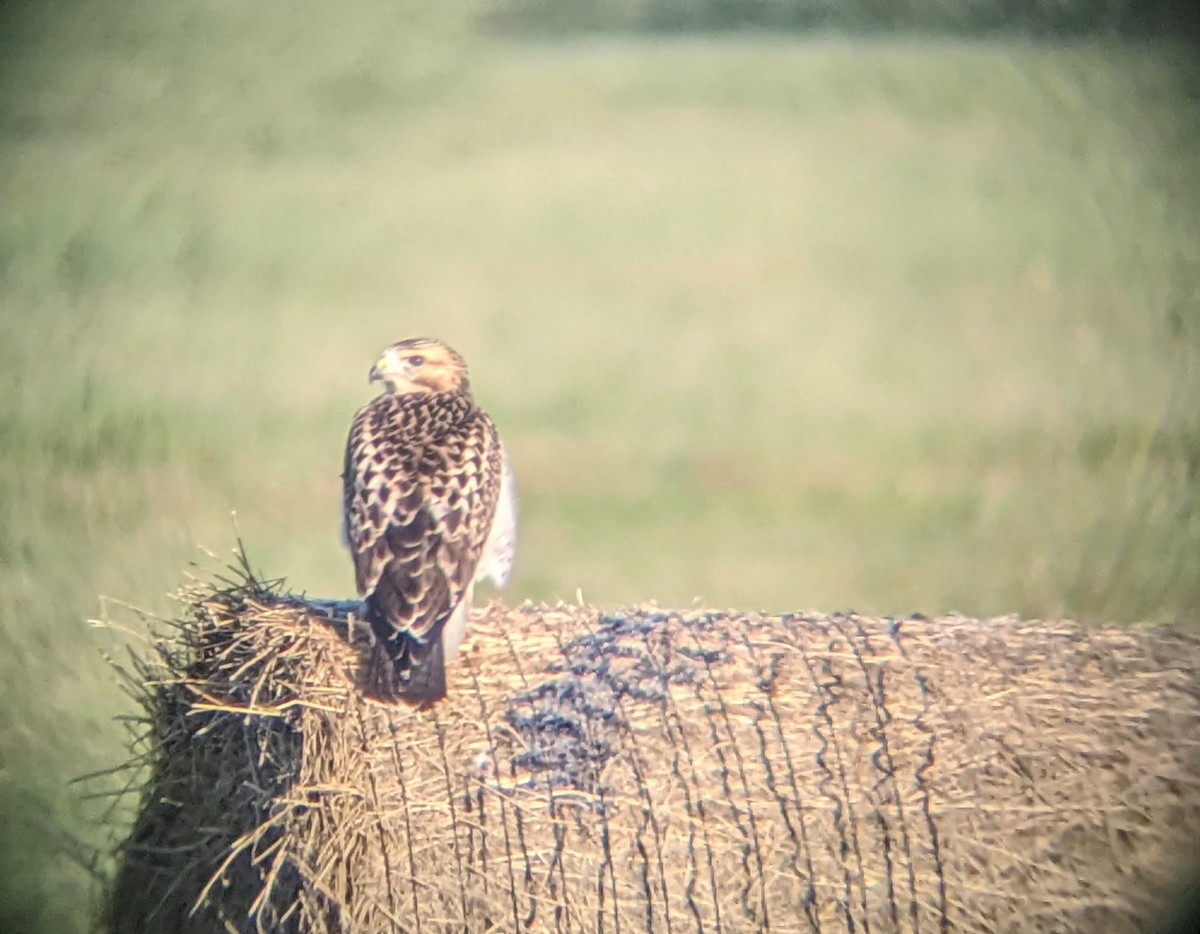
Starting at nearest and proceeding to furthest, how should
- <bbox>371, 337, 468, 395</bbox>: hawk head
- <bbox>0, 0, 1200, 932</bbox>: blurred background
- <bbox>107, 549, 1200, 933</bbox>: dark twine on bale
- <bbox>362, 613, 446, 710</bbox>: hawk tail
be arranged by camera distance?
<bbox>107, 549, 1200, 933</bbox>: dark twine on bale
<bbox>362, 613, 446, 710</bbox>: hawk tail
<bbox>371, 337, 468, 395</bbox>: hawk head
<bbox>0, 0, 1200, 932</bbox>: blurred background

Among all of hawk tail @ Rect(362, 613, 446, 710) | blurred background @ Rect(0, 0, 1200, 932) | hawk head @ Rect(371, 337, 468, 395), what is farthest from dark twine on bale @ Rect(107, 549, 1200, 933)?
blurred background @ Rect(0, 0, 1200, 932)

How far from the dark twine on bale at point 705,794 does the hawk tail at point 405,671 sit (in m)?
0.05

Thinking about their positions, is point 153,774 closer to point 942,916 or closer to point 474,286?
point 942,916

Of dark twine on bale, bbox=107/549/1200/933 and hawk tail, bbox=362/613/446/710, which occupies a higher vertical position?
hawk tail, bbox=362/613/446/710

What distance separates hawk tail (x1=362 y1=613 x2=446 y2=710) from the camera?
2.51m

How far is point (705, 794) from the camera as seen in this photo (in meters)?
2.38

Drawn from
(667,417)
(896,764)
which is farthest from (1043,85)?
(896,764)

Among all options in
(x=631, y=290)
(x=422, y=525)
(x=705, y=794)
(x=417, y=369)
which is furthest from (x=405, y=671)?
(x=631, y=290)

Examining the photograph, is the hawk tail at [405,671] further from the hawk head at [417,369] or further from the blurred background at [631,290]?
the blurred background at [631,290]

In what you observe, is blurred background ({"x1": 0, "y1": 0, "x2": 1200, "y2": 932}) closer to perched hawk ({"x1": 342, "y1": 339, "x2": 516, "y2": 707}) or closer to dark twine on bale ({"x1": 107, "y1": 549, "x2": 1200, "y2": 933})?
perched hawk ({"x1": 342, "y1": 339, "x2": 516, "y2": 707})

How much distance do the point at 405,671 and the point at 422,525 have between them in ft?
1.31

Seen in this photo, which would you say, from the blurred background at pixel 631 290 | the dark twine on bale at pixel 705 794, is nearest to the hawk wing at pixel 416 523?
the dark twine on bale at pixel 705 794

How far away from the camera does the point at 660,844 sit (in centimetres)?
233

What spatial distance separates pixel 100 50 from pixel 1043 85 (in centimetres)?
463
